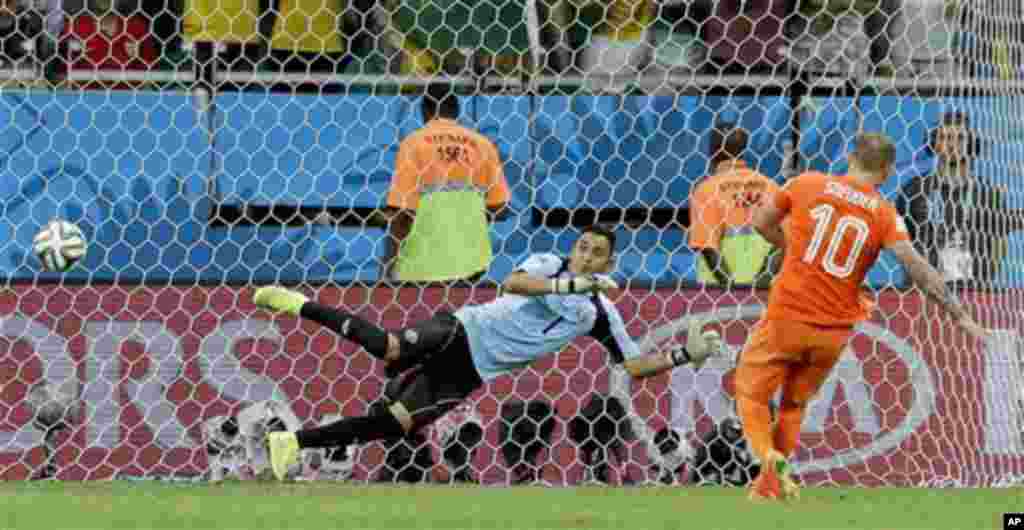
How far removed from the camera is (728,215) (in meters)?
10.2

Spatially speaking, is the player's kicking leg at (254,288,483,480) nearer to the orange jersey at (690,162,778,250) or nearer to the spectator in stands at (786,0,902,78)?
the orange jersey at (690,162,778,250)

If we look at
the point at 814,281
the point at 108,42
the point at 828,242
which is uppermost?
the point at 108,42

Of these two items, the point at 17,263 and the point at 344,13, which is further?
the point at 344,13

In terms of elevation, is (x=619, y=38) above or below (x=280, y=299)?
above

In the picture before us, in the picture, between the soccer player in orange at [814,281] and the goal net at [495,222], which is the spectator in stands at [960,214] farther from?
the soccer player in orange at [814,281]

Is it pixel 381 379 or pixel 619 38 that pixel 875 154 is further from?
pixel 619 38

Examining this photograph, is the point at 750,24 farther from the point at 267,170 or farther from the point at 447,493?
the point at 447,493

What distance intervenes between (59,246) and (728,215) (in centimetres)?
307

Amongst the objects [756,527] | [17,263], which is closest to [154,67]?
[17,263]

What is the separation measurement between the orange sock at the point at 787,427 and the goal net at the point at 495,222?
4.09 ft

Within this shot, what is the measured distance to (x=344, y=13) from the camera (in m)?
10.9

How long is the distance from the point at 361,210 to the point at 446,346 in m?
1.53

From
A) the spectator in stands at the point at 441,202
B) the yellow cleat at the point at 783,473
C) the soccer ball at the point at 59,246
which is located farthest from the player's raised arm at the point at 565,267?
the soccer ball at the point at 59,246

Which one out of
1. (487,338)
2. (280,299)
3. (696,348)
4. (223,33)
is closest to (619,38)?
(223,33)
